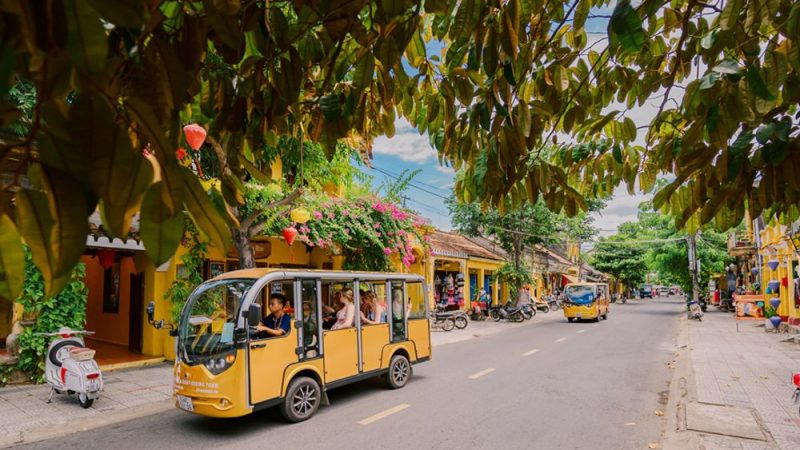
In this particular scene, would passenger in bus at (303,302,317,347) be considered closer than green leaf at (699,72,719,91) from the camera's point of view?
No

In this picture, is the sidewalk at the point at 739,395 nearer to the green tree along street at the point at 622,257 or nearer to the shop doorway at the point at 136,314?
the shop doorway at the point at 136,314

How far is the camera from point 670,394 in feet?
27.0

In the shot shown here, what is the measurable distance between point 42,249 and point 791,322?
70.4ft

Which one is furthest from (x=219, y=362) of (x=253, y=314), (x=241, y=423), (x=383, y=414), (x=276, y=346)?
(x=383, y=414)

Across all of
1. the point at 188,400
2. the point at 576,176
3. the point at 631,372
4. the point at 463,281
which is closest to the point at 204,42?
the point at 576,176

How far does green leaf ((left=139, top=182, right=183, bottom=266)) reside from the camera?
0.92m

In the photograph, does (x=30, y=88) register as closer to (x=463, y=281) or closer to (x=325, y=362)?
(x=325, y=362)

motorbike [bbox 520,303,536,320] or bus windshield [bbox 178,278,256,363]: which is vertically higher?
bus windshield [bbox 178,278,256,363]

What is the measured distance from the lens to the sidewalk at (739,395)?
18.2 feet

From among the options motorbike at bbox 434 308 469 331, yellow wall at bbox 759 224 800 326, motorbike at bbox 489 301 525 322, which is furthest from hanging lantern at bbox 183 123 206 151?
motorbike at bbox 489 301 525 322

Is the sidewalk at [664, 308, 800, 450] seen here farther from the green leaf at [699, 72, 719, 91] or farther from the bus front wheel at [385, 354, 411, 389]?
the green leaf at [699, 72, 719, 91]

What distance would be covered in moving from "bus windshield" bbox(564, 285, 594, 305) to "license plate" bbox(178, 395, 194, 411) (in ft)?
65.4

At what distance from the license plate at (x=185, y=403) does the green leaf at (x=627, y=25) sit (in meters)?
6.20

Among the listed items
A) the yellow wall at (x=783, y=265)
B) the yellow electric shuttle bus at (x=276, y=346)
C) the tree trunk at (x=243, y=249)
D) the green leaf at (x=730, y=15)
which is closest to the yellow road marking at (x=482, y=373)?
the yellow electric shuttle bus at (x=276, y=346)
